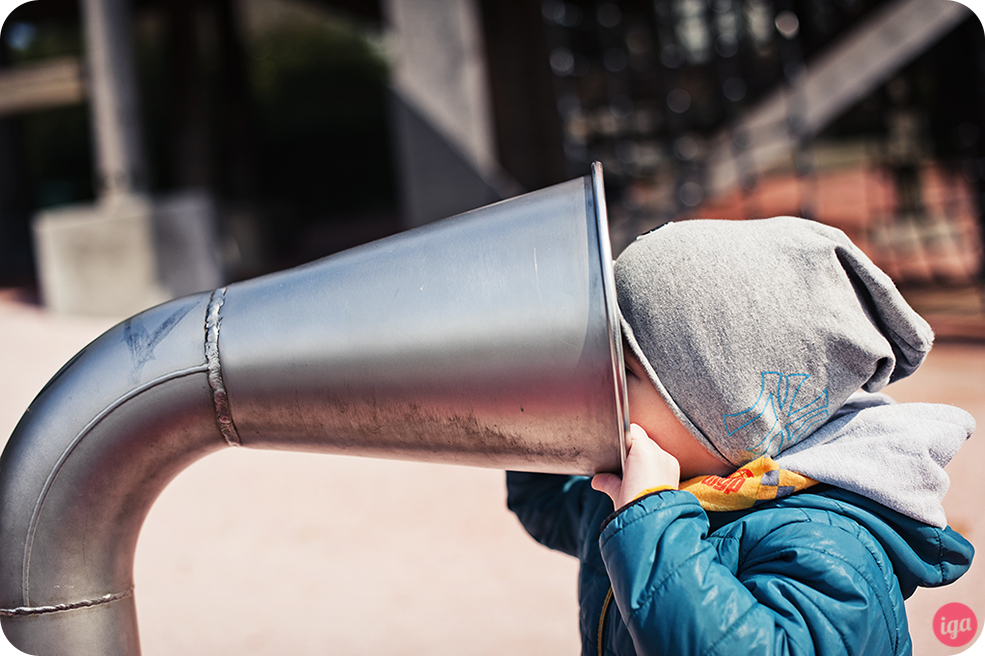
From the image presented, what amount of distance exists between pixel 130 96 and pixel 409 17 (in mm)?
2305

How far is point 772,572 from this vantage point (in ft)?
3.40

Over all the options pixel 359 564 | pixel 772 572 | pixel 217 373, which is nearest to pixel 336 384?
pixel 217 373

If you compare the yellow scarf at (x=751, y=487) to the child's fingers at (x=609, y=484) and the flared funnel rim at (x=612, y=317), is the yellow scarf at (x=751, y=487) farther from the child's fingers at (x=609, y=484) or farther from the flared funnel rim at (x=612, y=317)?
the flared funnel rim at (x=612, y=317)

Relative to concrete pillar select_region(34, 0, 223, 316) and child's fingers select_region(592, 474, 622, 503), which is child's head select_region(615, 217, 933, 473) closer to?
child's fingers select_region(592, 474, 622, 503)

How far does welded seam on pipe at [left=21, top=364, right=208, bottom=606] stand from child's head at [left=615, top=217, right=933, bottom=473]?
566 mm

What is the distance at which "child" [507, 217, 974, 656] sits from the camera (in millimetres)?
991

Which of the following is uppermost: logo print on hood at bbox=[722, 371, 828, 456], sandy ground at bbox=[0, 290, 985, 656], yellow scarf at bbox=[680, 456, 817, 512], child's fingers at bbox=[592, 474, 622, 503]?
logo print on hood at bbox=[722, 371, 828, 456]

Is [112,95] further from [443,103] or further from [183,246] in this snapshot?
[443,103]

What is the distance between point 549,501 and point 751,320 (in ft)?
2.00

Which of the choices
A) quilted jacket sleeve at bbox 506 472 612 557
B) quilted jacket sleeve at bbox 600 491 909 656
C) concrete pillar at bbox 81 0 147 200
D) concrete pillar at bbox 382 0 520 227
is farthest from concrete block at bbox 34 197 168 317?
quilted jacket sleeve at bbox 600 491 909 656

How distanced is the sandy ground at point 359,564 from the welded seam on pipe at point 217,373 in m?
1.41

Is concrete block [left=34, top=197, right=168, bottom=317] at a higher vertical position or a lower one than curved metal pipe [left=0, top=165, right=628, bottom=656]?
higher

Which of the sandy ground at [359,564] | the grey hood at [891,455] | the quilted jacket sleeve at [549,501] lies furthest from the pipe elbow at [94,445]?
the sandy ground at [359,564]

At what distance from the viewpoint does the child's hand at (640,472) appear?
104cm
